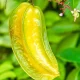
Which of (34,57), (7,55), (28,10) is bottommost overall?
(7,55)

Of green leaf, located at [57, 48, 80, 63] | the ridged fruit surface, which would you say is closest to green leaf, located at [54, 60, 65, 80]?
green leaf, located at [57, 48, 80, 63]

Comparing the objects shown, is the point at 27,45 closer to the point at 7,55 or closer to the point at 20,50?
the point at 20,50

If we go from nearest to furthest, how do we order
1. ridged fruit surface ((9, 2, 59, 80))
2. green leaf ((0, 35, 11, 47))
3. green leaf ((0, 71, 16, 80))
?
ridged fruit surface ((9, 2, 59, 80)) → green leaf ((0, 71, 16, 80)) → green leaf ((0, 35, 11, 47))

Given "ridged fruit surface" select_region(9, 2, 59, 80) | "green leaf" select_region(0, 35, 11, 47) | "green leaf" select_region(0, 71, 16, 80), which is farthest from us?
"green leaf" select_region(0, 35, 11, 47)

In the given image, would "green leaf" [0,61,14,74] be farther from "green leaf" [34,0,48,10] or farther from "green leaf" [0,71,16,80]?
"green leaf" [34,0,48,10]

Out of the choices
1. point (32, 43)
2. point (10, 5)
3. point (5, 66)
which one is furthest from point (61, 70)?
point (32, 43)

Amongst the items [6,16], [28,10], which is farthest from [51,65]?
[6,16]

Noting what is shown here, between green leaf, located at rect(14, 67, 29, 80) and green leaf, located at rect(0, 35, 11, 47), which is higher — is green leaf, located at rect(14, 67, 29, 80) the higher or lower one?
the lower one
